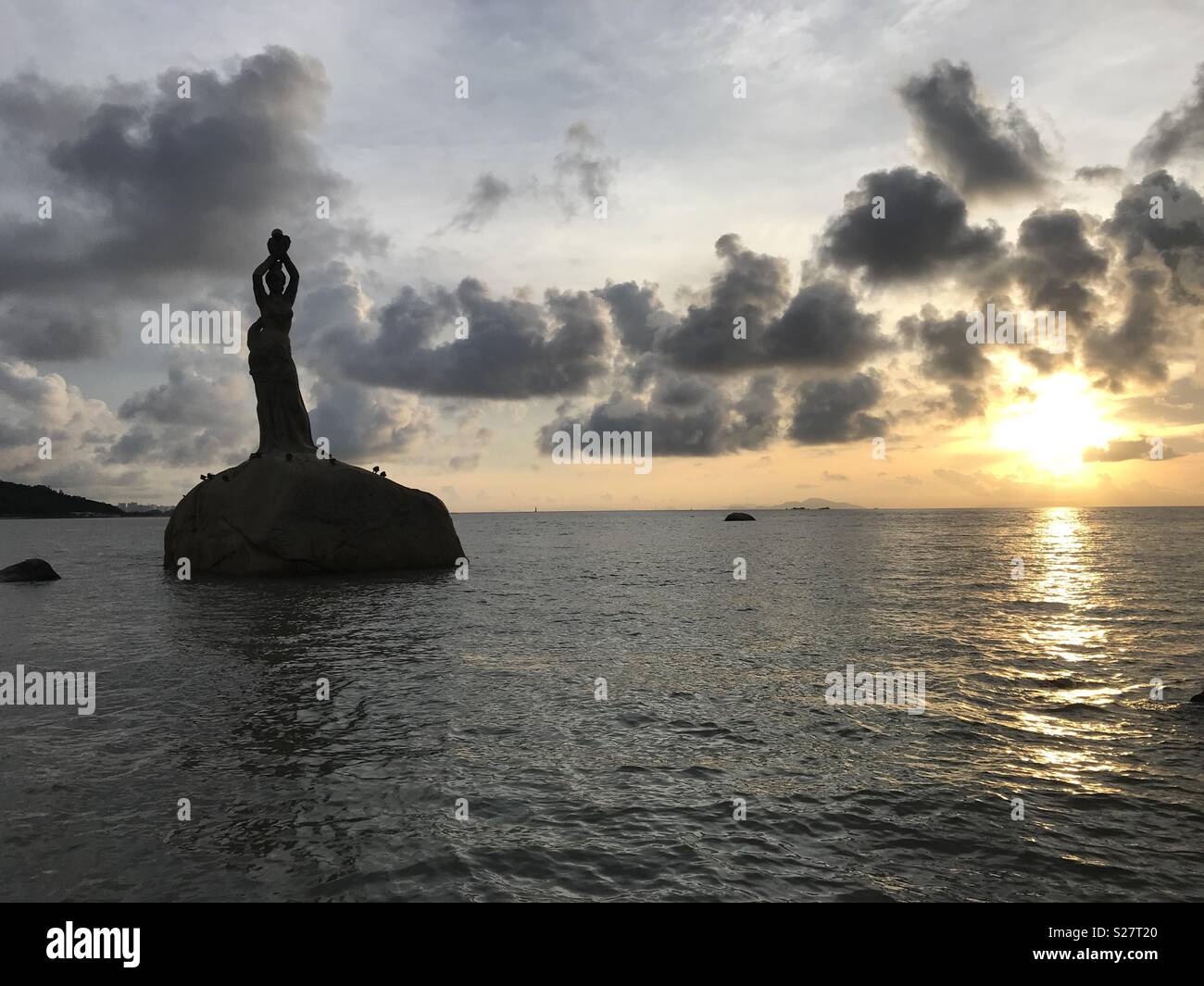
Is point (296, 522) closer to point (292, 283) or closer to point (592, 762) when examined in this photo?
point (292, 283)

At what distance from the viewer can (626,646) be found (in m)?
18.2

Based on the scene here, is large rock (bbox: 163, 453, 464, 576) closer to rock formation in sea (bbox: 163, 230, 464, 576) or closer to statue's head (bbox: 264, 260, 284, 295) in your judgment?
rock formation in sea (bbox: 163, 230, 464, 576)

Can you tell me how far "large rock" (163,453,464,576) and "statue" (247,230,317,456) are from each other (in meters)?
1.70

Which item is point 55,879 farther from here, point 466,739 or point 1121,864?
point 1121,864

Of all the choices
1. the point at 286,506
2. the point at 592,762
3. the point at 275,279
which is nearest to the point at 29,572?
the point at 286,506

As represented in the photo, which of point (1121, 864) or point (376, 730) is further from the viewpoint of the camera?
point (376, 730)

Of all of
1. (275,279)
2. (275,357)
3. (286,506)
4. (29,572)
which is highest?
(275,279)

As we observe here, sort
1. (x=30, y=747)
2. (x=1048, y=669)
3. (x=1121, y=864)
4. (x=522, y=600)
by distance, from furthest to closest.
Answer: (x=522, y=600) < (x=1048, y=669) < (x=30, y=747) < (x=1121, y=864)

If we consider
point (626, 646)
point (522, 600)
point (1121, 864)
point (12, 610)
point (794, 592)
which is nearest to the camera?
point (1121, 864)

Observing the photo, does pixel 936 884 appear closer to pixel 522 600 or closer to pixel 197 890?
pixel 197 890

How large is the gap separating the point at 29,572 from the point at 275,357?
52.1 feet

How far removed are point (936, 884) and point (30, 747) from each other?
11123 millimetres

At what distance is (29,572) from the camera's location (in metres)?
35.8
